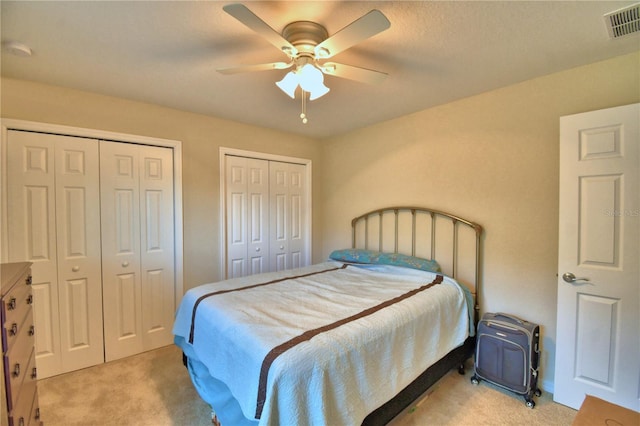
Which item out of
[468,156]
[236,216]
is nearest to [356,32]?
[468,156]

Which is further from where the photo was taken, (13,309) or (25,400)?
(25,400)

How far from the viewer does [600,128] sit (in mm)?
1828

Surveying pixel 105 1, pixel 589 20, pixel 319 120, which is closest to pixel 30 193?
pixel 105 1

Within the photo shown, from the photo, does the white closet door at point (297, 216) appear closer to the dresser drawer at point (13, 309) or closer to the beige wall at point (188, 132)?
the beige wall at point (188, 132)

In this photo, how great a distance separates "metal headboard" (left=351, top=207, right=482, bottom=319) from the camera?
251 cm

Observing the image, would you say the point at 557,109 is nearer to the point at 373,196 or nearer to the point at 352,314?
the point at 373,196

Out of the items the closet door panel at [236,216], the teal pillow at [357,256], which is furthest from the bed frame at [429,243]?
the closet door panel at [236,216]

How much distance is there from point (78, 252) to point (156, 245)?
0.60 m


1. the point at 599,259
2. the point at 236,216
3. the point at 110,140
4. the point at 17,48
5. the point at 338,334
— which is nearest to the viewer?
the point at 338,334

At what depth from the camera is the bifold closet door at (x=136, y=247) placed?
8.36ft

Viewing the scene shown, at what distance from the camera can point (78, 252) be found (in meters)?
2.42

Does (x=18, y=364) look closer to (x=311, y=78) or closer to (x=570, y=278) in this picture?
(x=311, y=78)

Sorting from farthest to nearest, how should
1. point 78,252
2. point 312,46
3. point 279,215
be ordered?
1. point 279,215
2. point 78,252
3. point 312,46

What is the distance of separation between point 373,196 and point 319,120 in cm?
114
